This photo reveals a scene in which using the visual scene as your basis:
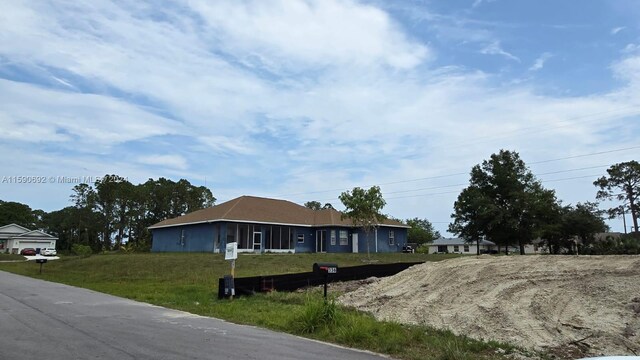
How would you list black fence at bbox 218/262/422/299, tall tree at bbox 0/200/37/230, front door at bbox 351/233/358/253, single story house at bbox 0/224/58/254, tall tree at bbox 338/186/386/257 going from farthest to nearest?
tall tree at bbox 0/200/37/230 < single story house at bbox 0/224/58/254 < front door at bbox 351/233/358/253 < tall tree at bbox 338/186/386/257 < black fence at bbox 218/262/422/299

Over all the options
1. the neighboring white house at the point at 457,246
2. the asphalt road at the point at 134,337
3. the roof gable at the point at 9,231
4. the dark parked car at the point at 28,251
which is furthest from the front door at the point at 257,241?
the roof gable at the point at 9,231

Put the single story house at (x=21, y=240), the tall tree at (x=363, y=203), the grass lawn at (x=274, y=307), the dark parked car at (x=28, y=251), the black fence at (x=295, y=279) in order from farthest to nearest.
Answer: the single story house at (x=21, y=240), the dark parked car at (x=28, y=251), the tall tree at (x=363, y=203), the black fence at (x=295, y=279), the grass lawn at (x=274, y=307)

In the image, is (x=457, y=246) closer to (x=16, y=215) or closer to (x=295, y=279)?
(x=295, y=279)

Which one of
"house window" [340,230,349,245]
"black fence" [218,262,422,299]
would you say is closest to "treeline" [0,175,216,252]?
"house window" [340,230,349,245]

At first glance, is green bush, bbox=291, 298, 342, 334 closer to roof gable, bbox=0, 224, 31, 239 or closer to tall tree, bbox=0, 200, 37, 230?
roof gable, bbox=0, 224, 31, 239

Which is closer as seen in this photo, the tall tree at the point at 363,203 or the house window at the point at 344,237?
the tall tree at the point at 363,203

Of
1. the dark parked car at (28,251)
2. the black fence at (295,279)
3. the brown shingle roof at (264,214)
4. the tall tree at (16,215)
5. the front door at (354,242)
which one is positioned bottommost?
the black fence at (295,279)

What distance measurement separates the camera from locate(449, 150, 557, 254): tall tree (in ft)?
148

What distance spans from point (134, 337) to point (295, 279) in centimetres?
936

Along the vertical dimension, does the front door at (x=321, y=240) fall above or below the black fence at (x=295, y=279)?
above

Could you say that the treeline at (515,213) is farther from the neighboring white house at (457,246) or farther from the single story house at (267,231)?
the neighboring white house at (457,246)

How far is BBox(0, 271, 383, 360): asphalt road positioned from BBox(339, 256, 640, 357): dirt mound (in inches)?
135

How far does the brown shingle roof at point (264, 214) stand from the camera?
38.7 metres

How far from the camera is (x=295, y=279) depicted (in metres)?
17.8
